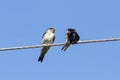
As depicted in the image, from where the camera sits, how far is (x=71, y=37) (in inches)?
997

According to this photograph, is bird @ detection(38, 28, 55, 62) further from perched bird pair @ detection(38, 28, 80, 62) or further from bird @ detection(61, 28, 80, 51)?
bird @ detection(61, 28, 80, 51)

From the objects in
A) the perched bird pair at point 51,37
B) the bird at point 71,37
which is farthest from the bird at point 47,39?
the bird at point 71,37

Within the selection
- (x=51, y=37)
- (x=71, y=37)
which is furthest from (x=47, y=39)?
(x=71, y=37)

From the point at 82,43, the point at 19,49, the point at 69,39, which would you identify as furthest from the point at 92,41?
the point at 69,39

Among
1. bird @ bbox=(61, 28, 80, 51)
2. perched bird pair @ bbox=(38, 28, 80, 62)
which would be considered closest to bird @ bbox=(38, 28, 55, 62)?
perched bird pair @ bbox=(38, 28, 80, 62)

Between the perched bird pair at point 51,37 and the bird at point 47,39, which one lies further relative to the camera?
the bird at point 47,39

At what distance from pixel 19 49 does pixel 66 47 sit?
8.49 feet

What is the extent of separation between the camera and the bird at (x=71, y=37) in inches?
966

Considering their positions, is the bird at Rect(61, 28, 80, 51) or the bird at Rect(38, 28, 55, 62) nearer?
the bird at Rect(61, 28, 80, 51)

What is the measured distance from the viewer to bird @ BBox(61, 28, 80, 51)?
2453cm

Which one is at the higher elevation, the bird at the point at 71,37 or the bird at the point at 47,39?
the bird at the point at 71,37

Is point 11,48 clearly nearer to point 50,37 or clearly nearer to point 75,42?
point 75,42

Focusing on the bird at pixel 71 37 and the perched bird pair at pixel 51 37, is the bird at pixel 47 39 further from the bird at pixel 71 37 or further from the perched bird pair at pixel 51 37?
the bird at pixel 71 37

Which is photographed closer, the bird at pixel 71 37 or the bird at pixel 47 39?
the bird at pixel 71 37
